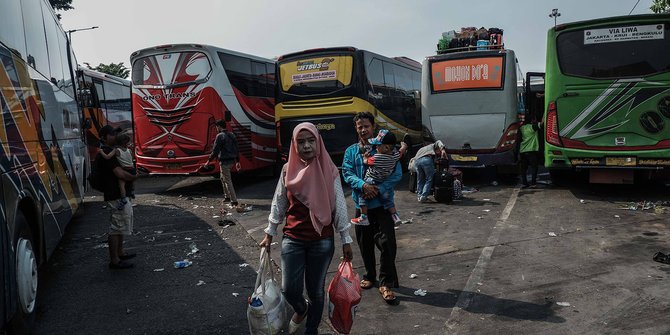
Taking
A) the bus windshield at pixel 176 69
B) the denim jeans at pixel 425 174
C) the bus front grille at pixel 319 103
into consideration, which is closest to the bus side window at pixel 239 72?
the bus windshield at pixel 176 69

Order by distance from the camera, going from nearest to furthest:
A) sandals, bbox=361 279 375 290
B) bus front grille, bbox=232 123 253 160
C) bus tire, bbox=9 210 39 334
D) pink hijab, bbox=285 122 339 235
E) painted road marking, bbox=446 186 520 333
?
1. pink hijab, bbox=285 122 339 235
2. bus tire, bbox=9 210 39 334
3. painted road marking, bbox=446 186 520 333
4. sandals, bbox=361 279 375 290
5. bus front grille, bbox=232 123 253 160

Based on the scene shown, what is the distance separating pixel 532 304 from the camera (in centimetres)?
435

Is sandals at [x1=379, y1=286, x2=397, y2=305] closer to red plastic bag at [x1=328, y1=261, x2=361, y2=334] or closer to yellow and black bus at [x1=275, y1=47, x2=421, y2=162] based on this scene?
red plastic bag at [x1=328, y1=261, x2=361, y2=334]

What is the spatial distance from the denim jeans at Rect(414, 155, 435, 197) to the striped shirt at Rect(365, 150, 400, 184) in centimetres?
506

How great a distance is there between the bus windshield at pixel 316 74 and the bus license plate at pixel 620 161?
568 cm

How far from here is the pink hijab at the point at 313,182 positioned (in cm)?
339

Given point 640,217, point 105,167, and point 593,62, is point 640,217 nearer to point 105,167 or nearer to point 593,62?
point 593,62

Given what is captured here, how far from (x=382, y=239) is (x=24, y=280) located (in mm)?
2919

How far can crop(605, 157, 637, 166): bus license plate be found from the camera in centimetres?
875

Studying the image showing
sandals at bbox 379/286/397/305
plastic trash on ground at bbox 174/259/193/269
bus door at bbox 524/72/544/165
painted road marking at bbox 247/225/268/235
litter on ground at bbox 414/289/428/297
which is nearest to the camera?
sandals at bbox 379/286/397/305

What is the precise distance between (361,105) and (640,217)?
624cm

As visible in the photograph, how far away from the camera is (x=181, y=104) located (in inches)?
452

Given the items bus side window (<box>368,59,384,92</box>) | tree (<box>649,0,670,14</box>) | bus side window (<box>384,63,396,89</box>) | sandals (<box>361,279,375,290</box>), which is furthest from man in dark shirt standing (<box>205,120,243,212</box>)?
tree (<box>649,0,670,14</box>)

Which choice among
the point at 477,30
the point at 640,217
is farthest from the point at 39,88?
the point at 477,30
